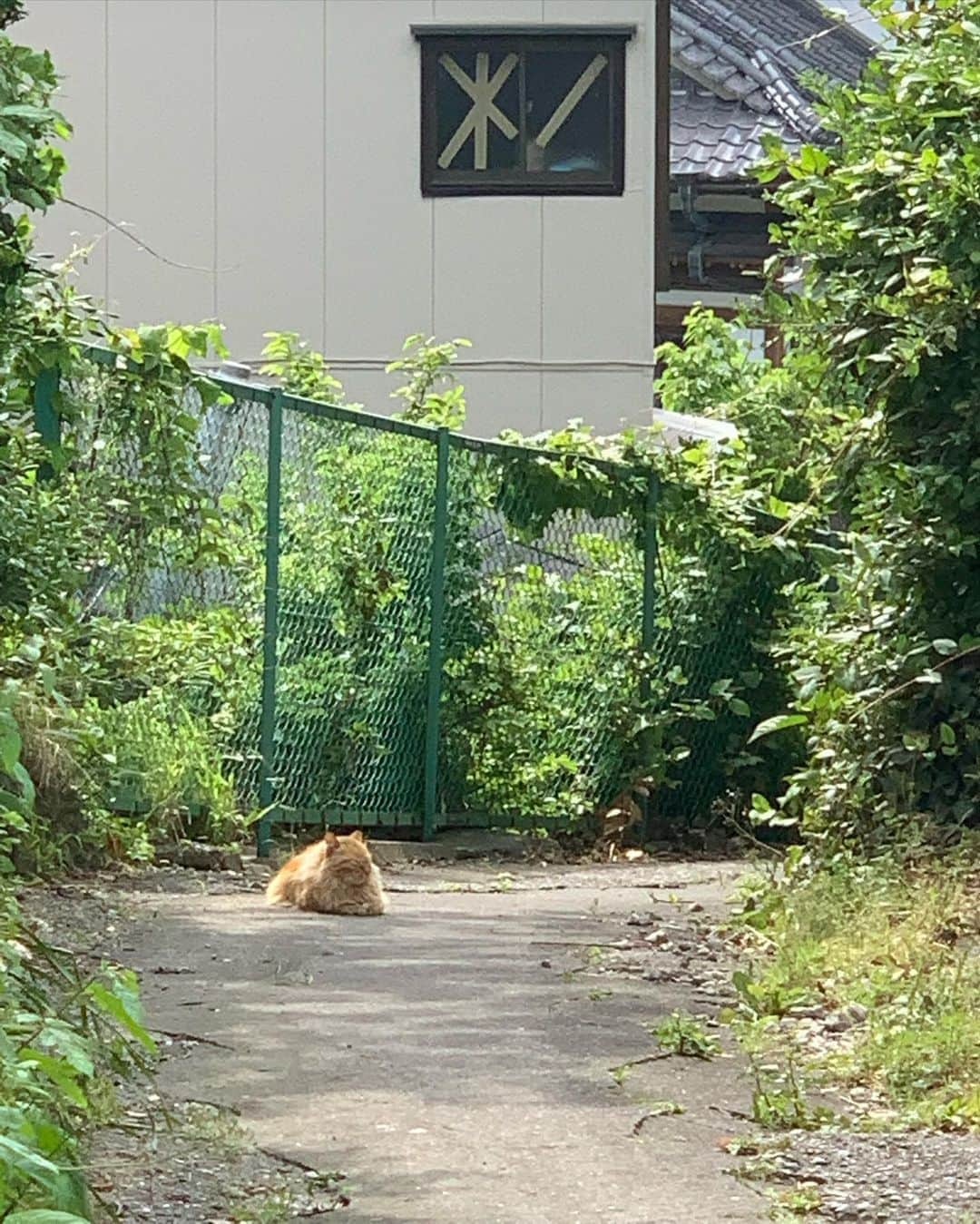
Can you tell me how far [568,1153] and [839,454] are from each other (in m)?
4.41

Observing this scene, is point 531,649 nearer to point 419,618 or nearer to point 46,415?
point 419,618

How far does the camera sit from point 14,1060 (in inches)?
149

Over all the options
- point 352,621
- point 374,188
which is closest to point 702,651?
point 352,621

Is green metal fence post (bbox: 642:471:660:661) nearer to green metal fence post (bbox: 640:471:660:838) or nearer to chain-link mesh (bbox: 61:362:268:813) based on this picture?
green metal fence post (bbox: 640:471:660:838)

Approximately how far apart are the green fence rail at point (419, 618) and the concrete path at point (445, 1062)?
1.79 metres

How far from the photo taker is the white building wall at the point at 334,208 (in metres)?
15.5

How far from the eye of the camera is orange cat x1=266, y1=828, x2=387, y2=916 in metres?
8.66

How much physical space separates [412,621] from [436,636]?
0.14 m

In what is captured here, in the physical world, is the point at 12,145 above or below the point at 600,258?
below

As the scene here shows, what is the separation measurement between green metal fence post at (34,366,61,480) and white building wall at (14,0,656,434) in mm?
8355

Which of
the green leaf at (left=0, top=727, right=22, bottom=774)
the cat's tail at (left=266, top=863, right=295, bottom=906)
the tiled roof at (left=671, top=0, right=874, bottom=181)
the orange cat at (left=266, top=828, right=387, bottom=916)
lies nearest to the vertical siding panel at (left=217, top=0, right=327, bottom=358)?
the tiled roof at (left=671, top=0, right=874, bottom=181)

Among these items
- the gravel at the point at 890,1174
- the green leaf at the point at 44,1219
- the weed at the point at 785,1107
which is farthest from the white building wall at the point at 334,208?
the green leaf at the point at 44,1219

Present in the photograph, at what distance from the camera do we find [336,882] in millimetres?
8641

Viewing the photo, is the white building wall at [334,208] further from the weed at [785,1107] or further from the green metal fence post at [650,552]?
the weed at [785,1107]
